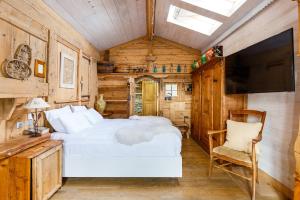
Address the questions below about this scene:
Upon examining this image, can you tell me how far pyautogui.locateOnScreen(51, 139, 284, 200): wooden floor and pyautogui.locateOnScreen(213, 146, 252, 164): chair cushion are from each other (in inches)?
16.5

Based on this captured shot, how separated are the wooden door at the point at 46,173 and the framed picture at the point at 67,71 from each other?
145cm

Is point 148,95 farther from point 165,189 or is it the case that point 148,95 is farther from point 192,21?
point 165,189

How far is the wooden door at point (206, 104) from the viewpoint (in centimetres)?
366

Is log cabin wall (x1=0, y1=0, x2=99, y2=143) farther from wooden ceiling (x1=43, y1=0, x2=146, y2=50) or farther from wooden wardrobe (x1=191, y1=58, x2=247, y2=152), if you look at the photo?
wooden wardrobe (x1=191, y1=58, x2=247, y2=152)

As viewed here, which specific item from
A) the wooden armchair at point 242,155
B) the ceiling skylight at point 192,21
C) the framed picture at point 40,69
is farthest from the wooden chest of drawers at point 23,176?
the ceiling skylight at point 192,21

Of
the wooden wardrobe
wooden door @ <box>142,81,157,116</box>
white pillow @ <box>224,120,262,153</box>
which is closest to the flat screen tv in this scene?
the wooden wardrobe

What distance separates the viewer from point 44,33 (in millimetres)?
2709

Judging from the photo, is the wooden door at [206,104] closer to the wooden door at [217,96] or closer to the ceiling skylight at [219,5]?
the wooden door at [217,96]

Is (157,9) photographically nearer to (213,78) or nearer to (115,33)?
(115,33)

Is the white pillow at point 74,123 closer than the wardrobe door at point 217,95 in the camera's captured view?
Yes

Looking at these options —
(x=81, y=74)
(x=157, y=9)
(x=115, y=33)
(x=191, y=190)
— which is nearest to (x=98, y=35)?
(x=115, y=33)

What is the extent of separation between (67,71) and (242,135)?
3224 millimetres

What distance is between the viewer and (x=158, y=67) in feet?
18.4

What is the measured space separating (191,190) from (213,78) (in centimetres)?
216
